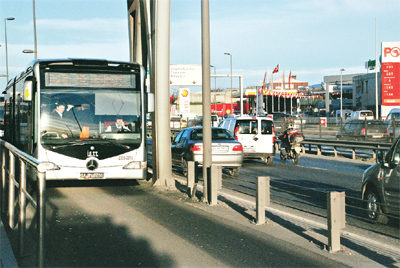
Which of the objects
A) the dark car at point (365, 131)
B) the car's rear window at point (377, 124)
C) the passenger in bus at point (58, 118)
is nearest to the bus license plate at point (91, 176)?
the passenger in bus at point (58, 118)

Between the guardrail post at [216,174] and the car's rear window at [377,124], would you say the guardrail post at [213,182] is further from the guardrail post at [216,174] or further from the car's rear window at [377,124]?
the car's rear window at [377,124]

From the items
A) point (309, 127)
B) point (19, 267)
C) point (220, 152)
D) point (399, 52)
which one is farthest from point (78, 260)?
point (399, 52)

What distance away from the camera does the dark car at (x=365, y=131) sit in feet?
90.3

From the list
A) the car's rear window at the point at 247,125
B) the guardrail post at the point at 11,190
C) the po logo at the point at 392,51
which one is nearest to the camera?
the guardrail post at the point at 11,190

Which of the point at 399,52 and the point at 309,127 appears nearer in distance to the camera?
the point at 309,127

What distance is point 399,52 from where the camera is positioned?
43062 mm

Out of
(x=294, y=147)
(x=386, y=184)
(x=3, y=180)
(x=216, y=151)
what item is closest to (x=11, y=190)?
(x=3, y=180)

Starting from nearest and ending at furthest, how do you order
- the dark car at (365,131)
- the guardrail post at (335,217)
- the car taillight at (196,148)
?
the guardrail post at (335,217) → the car taillight at (196,148) → the dark car at (365,131)

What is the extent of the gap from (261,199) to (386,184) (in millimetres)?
1942

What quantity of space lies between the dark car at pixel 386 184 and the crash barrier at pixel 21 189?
15.7 ft

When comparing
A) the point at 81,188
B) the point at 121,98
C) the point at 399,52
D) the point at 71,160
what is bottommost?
the point at 81,188

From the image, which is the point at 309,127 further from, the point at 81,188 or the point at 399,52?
the point at 81,188

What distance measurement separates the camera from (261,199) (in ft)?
26.8

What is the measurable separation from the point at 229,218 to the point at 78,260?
3.36 m
